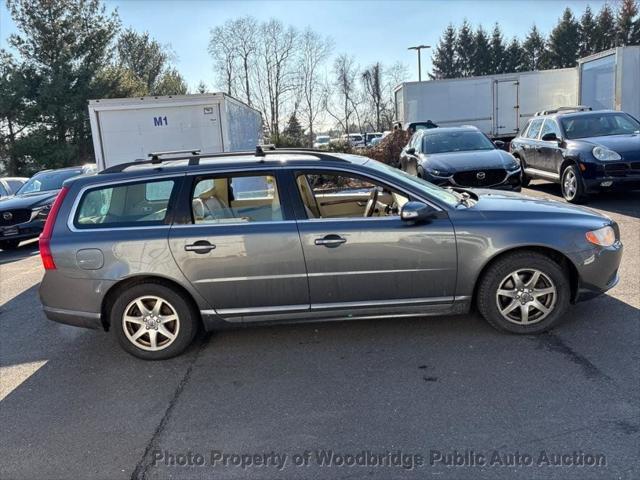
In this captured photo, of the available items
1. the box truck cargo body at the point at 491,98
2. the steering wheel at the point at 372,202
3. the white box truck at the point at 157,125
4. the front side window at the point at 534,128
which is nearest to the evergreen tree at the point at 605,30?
the box truck cargo body at the point at 491,98

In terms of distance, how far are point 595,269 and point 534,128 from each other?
26.8 ft

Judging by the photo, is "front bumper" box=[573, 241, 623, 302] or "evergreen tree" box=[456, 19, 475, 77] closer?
"front bumper" box=[573, 241, 623, 302]

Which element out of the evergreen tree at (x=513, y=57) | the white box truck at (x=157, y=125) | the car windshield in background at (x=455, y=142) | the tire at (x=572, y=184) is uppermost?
A: the evergreen tree at (x=513, y=57)

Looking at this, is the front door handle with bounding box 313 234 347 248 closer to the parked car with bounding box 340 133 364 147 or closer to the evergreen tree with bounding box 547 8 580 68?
the parked car with bounding box 340 133 364 147

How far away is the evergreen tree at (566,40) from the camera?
55.5 meters

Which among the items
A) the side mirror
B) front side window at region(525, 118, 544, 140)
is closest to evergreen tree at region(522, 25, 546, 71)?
front side window at region(525, 118, 544, 140)

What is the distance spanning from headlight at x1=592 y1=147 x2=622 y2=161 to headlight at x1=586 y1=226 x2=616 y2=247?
206 inches

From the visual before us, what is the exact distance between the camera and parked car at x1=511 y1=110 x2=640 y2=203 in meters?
8.84

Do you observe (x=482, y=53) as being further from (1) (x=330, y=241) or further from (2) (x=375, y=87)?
(1) (x=330, y=241)

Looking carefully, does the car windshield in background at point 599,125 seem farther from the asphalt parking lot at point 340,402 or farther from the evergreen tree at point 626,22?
the evergreen tree at point 626,22

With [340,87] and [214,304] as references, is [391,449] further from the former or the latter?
[340,87]

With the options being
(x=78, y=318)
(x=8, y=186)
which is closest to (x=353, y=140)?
(x=8, y=186)

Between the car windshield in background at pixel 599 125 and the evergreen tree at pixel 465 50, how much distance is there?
176 feet

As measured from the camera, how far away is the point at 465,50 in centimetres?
6069
